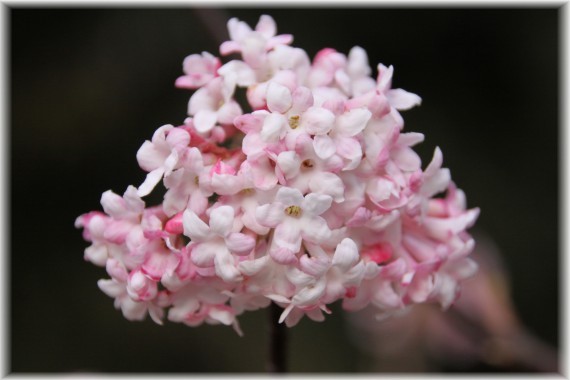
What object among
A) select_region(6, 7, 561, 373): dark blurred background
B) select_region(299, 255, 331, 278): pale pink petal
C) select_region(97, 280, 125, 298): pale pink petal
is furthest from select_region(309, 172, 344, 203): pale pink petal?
select_region(6, 7, 561, 373): dark blurred background

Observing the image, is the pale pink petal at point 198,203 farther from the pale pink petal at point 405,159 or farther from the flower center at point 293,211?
the pale pink petal at point 405,159

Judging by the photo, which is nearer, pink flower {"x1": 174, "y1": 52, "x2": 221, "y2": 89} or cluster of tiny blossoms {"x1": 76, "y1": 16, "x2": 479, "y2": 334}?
cluster of tiny blossoms {"x1": 76, "y1": 16, "x2": 479, "y2": 334}

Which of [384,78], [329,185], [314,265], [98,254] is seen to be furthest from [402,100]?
[98,254]

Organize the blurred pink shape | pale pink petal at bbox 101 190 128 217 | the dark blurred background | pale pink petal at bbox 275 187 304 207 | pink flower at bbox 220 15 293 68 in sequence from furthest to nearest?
the dark blurred background → the blurred pink shape → pink flower at bbox 220 15 293 68 → pale pink petal at bbox 101 190 128 217 → pale pink petal at bbox 275 187 304 207

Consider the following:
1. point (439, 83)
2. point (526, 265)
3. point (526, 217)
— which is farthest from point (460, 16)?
point (526, 265)

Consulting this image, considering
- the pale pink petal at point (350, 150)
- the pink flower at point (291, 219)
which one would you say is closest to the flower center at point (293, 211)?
the pink flower at point (291, 219)

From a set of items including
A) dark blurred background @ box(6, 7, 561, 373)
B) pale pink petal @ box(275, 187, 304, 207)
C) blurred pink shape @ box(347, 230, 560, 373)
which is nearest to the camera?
pale pink petal @ box(275, 187, 304, 207)

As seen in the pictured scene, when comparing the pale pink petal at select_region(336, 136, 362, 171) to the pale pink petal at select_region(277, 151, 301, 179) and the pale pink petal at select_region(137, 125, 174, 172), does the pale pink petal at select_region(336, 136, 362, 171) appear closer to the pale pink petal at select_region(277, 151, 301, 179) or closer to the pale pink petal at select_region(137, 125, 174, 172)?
the pale pink petal at select_region(277, 151, 301, 179)

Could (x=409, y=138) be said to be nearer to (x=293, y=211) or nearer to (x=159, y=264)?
(x=293, y=211)
